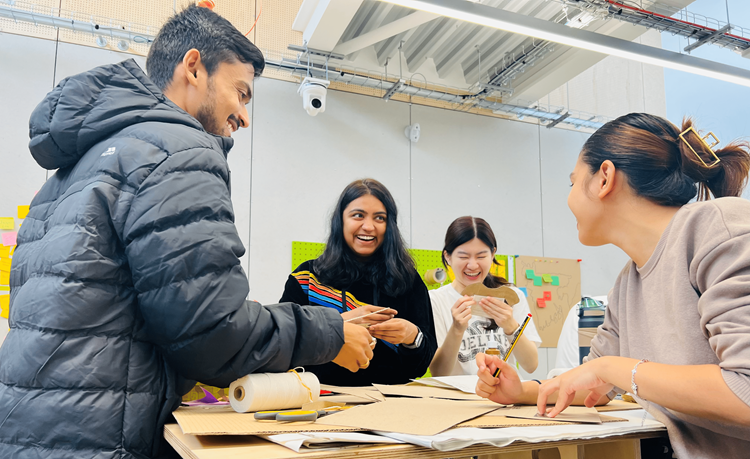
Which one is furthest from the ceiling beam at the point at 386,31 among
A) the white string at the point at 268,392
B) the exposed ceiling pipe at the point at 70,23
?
the white string at the point at 268,392

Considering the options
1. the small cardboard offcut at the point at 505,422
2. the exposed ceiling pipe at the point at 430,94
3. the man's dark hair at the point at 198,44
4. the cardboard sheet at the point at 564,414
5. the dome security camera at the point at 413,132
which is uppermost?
the exposed ceiling pipe at the point at 430,94

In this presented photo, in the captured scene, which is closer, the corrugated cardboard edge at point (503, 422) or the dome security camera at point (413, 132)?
the corrugated cardboard edge at point (503, 422)

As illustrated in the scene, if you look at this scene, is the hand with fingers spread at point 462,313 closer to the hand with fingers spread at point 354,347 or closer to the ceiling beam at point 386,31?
the hand with fingers spread at point 354,347

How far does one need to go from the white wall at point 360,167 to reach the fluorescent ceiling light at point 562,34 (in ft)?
5.15

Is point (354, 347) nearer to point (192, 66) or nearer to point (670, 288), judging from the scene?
point (670, 288)

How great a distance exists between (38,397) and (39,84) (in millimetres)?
3427

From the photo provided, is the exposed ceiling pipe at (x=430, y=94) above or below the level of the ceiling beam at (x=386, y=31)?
below

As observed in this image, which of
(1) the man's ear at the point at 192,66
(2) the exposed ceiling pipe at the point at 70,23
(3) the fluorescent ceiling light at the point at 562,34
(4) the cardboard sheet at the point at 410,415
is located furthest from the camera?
(2) the exposed ceiling pipe at the point at 70,23

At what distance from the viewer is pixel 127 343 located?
0.91 meters

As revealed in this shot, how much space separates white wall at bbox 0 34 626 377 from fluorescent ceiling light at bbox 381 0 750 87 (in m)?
1.57

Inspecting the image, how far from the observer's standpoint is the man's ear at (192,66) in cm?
126

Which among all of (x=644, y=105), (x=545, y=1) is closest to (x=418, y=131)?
(x=545, y=1)

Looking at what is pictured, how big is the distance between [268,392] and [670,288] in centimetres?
80

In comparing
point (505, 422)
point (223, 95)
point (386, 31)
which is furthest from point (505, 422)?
point (386, 31)
